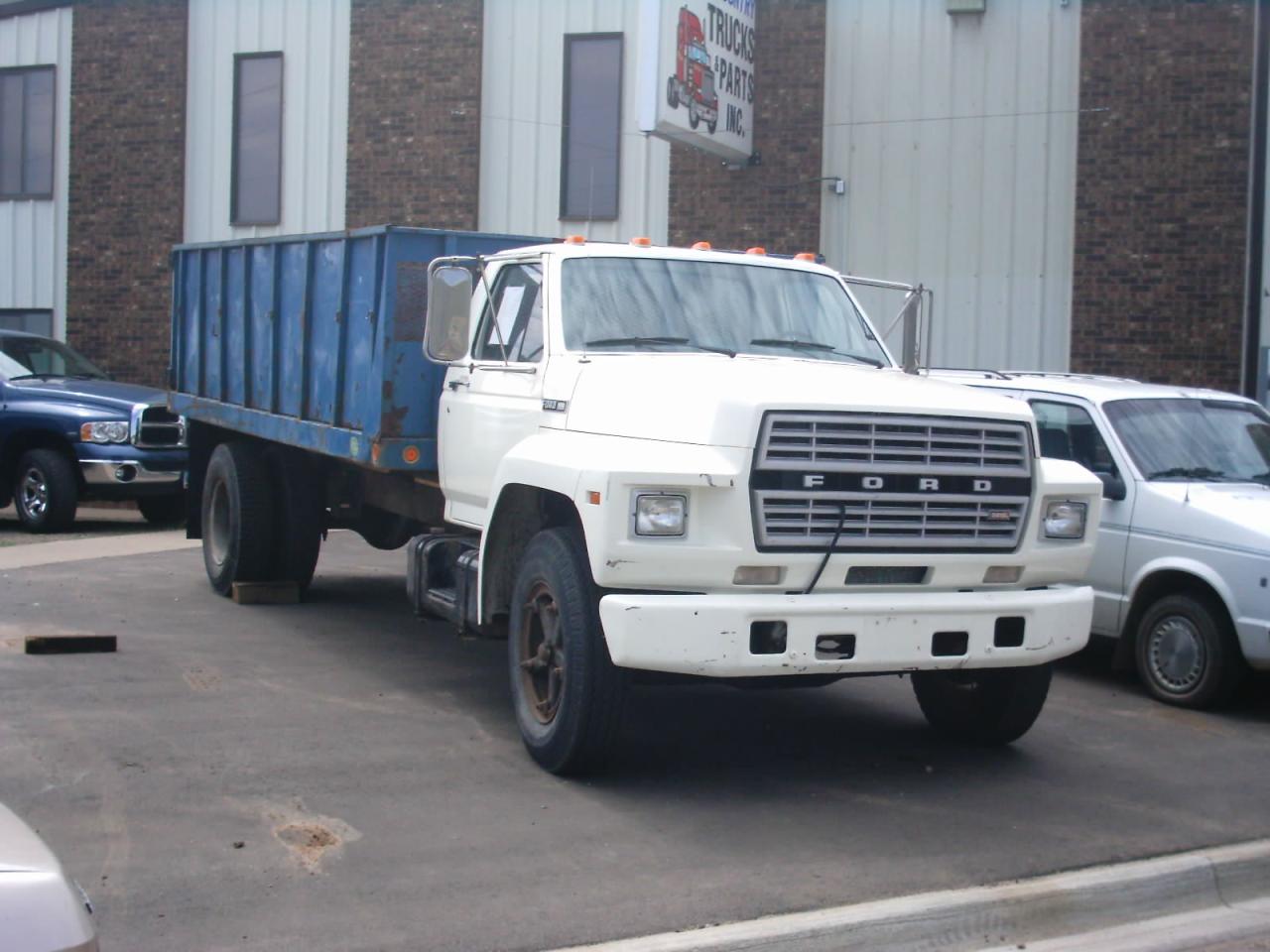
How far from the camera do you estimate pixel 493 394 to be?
7402 millimetres

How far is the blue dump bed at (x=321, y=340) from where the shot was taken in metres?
8.23

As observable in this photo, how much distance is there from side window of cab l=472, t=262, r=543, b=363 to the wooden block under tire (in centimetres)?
375

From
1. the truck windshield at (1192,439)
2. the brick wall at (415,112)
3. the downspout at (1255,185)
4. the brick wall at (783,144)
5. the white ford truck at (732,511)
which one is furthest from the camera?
the brick wall at (415,112)

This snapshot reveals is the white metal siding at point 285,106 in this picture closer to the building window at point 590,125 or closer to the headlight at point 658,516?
the building window at point 590,125

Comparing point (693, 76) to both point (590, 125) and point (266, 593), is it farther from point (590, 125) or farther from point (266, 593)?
point (266, 593)

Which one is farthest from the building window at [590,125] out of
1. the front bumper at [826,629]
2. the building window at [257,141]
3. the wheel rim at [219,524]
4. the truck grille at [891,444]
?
the front bumper at [826,629]

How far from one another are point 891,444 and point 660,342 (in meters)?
1.40

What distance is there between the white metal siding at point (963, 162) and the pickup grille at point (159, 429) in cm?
717

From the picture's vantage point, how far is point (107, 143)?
66.7ft

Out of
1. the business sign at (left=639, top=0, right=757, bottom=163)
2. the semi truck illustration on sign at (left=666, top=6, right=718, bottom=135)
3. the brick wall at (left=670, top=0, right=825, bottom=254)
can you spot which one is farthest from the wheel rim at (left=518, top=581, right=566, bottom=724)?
the brick wall at (left=670, top=0, right=825, bottom=254)

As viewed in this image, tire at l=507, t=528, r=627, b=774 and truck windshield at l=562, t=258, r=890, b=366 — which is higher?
truck windshield at l=562, t=258, r=890, b=366

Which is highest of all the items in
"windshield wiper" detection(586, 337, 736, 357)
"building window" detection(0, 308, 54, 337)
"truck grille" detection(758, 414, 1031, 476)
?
"building window" detection(0, 308, 54, 337)

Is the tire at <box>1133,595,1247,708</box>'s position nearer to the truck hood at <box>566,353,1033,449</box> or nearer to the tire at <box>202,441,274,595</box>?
the truck hood at <box>566,353,1033,449</box>

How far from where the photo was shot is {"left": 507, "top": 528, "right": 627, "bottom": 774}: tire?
20.0 feet
